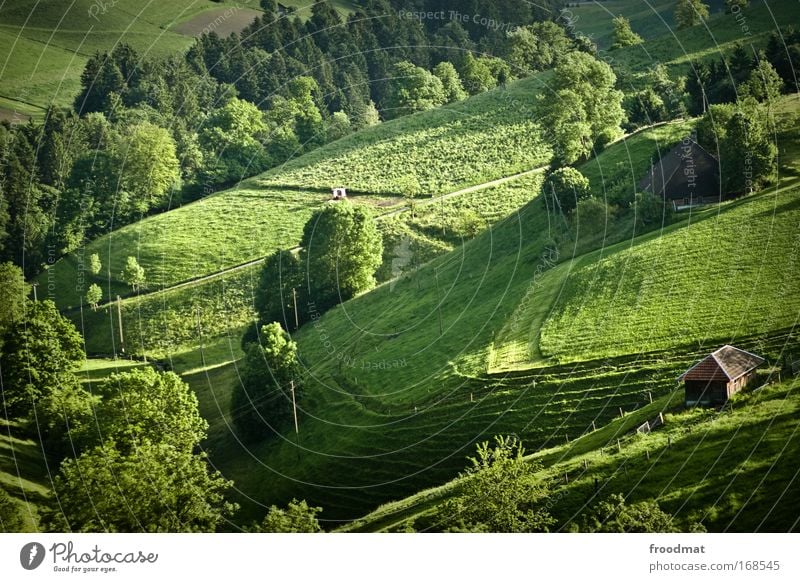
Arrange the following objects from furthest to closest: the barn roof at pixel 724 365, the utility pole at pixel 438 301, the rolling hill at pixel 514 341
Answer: the utility pole at pixel 438 301, the rolling hill at pixel 514 341, the barn roof at pixel 724 365

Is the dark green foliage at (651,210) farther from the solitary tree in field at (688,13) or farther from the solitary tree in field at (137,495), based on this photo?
the solitary tree in field at (137,495)

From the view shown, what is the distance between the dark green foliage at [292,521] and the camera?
3866 centimetres

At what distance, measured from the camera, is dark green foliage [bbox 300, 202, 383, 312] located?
47000mm

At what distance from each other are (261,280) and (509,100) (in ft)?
63.9

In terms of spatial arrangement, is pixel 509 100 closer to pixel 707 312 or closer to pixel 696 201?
pixel 696 201

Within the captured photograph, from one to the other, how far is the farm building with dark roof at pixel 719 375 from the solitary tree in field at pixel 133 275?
23210mm

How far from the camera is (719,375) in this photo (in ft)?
124

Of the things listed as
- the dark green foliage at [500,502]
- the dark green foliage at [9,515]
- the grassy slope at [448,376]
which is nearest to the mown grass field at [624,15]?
the grassy slope at [448,376]

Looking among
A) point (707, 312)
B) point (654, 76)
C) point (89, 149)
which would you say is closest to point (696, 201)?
point (707, 312)

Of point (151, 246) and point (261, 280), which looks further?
point (151, 246)

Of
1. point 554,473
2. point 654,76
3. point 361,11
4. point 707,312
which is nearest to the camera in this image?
point 554,473

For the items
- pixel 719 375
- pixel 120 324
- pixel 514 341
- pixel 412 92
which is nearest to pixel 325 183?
pixel 412 92

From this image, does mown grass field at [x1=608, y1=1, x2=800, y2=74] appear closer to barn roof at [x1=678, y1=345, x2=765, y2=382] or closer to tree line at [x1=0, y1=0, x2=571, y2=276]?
tree line at [x1=0, y1=0, x2=571, y2=276]

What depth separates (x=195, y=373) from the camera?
46.8 m
